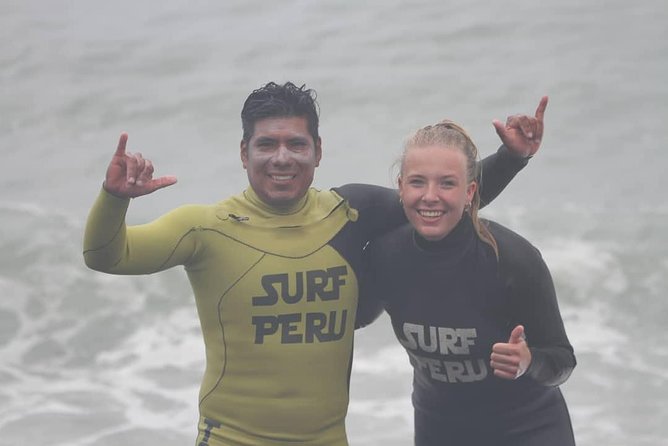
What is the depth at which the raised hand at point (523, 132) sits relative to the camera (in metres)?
3.81

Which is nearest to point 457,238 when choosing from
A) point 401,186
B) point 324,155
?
point 401,186

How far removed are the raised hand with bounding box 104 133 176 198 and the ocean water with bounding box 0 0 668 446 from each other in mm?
5107

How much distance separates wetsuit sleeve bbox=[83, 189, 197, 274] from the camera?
346 cm

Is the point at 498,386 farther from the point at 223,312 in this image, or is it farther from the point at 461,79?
the point at 461,79

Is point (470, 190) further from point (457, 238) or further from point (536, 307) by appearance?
point (536, 307)

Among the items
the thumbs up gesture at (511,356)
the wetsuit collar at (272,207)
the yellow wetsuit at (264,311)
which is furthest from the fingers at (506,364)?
the wetsuit collar at (272,207)

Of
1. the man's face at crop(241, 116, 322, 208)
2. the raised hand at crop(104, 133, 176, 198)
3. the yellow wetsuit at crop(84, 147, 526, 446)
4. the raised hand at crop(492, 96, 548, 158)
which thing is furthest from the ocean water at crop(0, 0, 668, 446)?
the raised hand at crop(104, 133, 176, 198)

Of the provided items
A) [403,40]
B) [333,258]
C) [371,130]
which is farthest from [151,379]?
[403,40]

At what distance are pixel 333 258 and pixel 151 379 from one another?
5788 mm

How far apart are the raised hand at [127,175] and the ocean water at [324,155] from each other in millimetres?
5107

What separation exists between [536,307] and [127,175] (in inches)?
52.3

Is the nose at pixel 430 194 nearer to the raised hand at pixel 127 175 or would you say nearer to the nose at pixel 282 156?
the nose at pixel 282 156

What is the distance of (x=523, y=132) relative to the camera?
3.84 m

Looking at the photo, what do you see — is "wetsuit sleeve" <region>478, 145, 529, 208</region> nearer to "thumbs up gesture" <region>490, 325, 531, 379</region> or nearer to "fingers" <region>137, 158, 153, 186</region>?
"thumbs up gesture" <region>490, 325, 531, 379</region>
